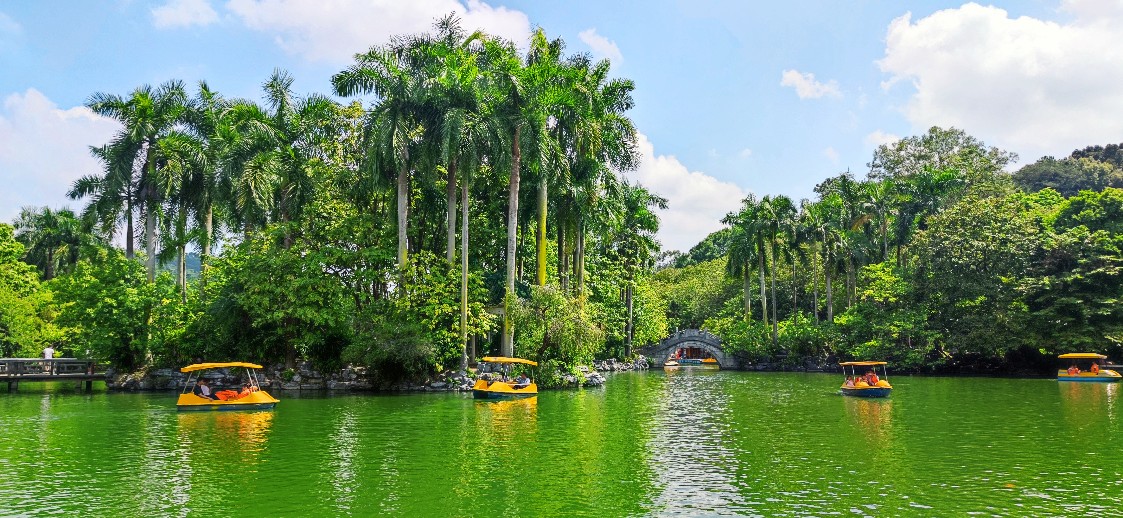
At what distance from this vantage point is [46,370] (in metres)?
43.3

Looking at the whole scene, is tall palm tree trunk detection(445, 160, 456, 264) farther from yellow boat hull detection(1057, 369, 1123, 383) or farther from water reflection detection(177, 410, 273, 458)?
yellow boat hull detection(1057, 369, 1123, 383)

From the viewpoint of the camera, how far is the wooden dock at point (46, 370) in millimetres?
42219

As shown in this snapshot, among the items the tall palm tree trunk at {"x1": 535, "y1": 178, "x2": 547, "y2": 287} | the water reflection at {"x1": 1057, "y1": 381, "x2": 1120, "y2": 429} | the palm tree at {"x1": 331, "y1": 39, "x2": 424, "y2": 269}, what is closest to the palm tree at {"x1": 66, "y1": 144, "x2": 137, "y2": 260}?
the palm tree at {"x1": 331, "y1": 39, "x2": 424, "y2": 269}

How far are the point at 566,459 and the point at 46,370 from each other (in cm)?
3802

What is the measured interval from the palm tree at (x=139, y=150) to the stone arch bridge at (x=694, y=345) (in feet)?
158

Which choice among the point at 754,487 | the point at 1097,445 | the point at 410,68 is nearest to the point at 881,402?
the point at 1097,445

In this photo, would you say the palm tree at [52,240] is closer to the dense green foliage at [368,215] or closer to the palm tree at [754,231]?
the dense green foliage at [368,215]

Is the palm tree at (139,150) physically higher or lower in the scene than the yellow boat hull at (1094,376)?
higher

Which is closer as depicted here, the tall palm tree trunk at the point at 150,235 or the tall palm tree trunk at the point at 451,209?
the tall palm tree trunk at the point at 451,209

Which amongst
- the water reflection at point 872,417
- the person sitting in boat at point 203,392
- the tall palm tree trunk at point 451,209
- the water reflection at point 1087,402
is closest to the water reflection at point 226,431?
the person sitting in boat at point 203,392

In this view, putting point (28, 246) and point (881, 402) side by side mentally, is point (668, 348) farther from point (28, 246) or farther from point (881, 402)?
point (28, 246)

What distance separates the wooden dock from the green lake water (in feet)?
40.2

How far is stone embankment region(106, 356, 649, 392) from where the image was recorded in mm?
39219

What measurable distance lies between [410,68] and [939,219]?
1588 inches
